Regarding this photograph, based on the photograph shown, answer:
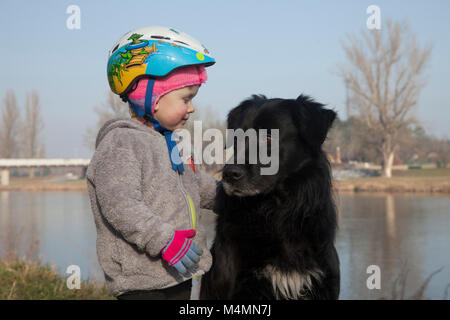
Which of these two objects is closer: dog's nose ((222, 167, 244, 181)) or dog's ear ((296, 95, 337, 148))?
dog's nose ((222, 167, 244, 181))

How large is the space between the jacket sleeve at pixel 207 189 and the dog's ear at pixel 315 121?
2.15 ft

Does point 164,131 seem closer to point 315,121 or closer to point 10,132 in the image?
point 315,121

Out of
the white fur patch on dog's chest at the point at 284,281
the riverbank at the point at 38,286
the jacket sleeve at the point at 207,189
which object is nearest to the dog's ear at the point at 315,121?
the jacket sleeve at the point at 207,189

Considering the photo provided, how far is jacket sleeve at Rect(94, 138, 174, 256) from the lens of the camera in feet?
6.11

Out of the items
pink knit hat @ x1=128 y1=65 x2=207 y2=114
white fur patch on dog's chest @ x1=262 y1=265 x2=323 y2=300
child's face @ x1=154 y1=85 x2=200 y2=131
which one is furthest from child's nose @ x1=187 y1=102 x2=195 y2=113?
white fur patch on dog's chest @ x1=262 y1=265 x2=323 y2=300

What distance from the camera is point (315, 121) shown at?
2.54m

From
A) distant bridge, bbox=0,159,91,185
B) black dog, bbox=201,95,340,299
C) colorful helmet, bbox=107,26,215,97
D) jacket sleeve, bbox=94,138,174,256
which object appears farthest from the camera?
distant bridge, bbox=0,159,91,185

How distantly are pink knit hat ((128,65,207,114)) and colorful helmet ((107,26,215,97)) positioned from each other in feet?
0.15

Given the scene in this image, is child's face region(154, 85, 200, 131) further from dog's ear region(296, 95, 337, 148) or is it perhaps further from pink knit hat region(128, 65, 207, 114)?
dog's ear region(296, 95, 337, 148)

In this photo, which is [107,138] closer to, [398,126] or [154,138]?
[154,138]

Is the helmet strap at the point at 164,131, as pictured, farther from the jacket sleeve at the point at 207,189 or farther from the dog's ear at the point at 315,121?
the dog's ear at the point at 315,121

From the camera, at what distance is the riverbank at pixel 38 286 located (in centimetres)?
564

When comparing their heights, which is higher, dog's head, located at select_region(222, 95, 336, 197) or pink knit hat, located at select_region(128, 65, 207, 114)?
pink knit hat, located at select_region(128, 65, 207, 114)

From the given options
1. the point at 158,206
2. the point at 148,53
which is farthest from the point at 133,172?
the point at 148,53
